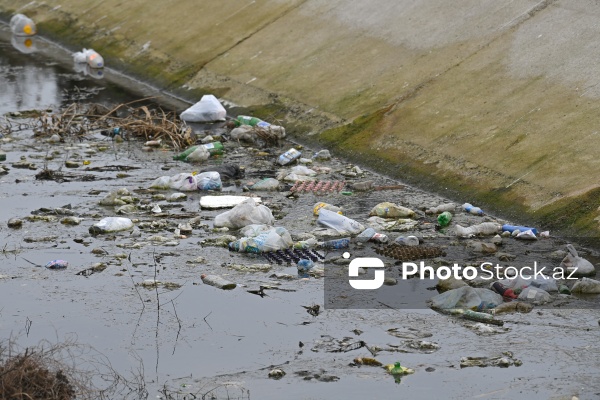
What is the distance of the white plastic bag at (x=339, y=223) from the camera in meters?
11.1

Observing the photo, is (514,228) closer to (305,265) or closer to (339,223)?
(339,223)

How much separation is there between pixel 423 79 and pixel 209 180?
3.96m

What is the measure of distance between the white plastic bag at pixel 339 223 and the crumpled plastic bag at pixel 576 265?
203 centimetres

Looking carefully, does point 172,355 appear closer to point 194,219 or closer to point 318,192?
point 194,219

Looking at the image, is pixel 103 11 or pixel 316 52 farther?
pixel 103 11

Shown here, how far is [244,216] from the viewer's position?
11312 mm

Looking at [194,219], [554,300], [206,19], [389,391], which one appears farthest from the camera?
[206,19]

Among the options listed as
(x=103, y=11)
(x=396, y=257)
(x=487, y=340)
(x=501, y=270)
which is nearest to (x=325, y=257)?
(x=396, y=257)

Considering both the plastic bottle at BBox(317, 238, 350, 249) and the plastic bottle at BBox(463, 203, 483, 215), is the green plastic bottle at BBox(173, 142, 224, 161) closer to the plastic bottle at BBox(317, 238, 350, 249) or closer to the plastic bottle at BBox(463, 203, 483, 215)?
the plastic bottle at BBox(463, 203, 483, 215)

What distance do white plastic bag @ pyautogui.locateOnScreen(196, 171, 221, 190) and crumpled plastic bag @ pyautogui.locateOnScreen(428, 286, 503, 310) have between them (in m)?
4.03

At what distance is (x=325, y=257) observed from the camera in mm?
10547

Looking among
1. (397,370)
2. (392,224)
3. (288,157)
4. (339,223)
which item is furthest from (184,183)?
(397,370)

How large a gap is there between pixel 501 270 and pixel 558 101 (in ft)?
13.4

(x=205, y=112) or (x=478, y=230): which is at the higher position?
(x=205, y=112)
